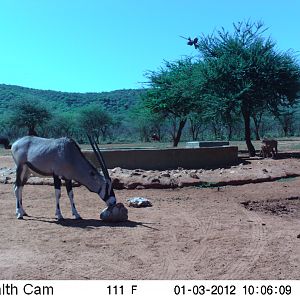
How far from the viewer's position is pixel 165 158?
1792 cm

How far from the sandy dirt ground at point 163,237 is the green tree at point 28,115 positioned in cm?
4474

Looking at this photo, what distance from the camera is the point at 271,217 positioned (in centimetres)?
988

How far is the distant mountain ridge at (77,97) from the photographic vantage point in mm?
87775

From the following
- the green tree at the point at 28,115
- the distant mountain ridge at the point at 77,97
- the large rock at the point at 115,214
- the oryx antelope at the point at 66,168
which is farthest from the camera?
the distant mountain ridge at the point at 77,97

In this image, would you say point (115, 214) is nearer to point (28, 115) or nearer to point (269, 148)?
point (269, 148)

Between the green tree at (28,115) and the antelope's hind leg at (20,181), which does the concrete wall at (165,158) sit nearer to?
the antelope's hind leg at (20,181)

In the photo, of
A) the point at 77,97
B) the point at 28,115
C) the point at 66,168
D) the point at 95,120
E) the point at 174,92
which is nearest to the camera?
the point at 66,168

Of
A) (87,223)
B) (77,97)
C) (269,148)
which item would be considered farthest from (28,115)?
(87,223)

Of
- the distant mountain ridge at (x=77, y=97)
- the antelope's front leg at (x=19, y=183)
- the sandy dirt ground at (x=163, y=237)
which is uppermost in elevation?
the distant mountain ridge at (x=77, y=97)

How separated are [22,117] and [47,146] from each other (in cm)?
4970

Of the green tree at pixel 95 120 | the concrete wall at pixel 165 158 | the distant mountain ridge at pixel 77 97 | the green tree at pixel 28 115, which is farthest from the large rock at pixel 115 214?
the distant mountain ridge at pixel 77 97
